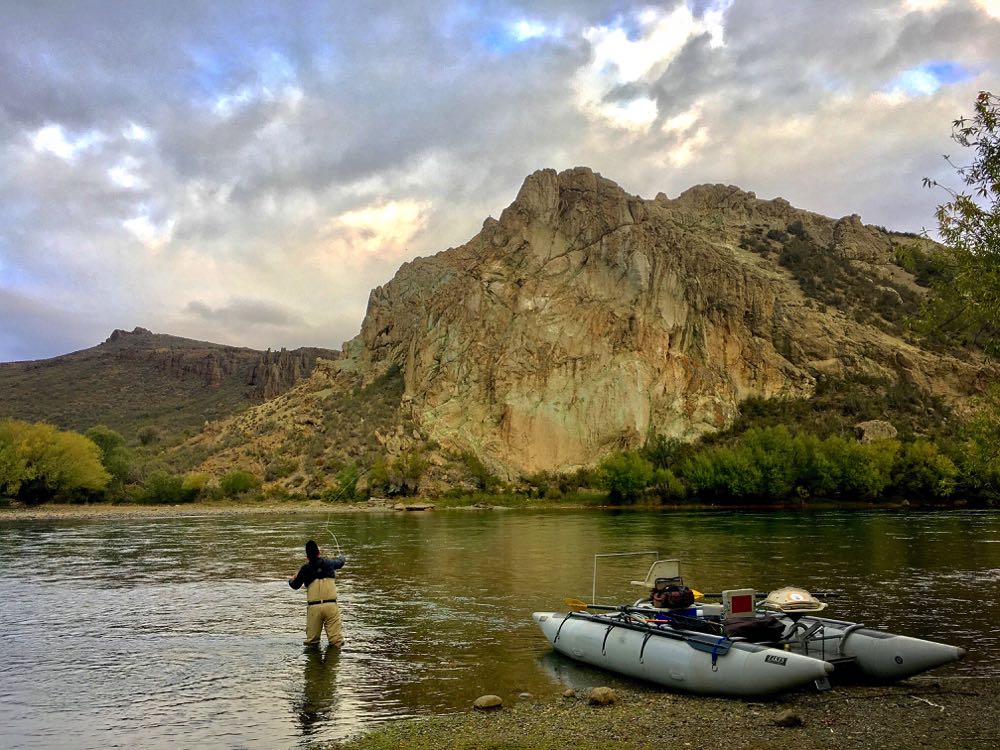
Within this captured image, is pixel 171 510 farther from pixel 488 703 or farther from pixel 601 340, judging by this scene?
pixel 488 703

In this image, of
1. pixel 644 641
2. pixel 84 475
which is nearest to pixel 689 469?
pixel 84 475

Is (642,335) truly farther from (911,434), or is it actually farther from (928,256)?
(928,256)

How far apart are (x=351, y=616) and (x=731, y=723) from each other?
1421 centimetres

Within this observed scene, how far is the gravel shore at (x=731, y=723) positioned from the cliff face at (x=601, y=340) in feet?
345

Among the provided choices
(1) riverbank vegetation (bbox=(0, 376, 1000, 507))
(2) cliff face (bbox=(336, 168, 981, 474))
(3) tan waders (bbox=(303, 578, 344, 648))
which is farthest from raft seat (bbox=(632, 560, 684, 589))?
(2) cliff face (bbox=(336, 168, 981, 474))

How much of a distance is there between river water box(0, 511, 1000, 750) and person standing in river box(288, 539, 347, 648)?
573mm

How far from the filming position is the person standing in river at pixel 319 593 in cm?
1791

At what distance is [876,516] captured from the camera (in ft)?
224

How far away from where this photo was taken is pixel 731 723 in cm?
1241

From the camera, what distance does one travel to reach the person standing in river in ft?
58.7

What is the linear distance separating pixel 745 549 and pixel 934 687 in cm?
2659

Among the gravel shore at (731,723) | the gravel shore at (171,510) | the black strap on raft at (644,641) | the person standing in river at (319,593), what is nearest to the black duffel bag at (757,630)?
the gravel shore at (731,723)

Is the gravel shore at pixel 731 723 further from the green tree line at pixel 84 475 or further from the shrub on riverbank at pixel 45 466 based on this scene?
the green tree line at pixel 84 475

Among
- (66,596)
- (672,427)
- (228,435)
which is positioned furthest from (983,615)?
(228,435)
